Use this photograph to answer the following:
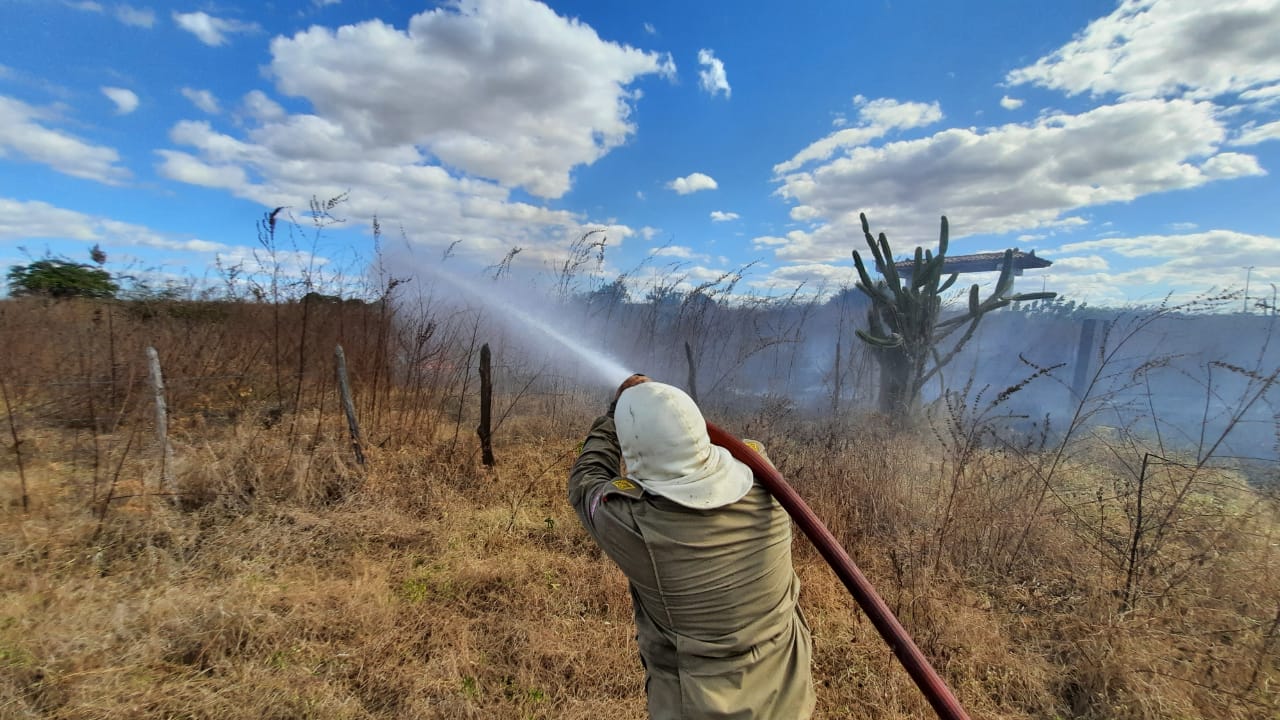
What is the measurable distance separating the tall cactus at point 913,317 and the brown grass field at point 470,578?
2.98 meters

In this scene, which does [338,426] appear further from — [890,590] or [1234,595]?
[1234,595]

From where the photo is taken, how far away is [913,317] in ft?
27.6

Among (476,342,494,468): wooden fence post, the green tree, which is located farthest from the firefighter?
the green tree

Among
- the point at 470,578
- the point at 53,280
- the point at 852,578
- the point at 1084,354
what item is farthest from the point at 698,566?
the point at 1084,354

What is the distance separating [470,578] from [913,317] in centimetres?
807

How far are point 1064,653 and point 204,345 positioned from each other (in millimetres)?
8206

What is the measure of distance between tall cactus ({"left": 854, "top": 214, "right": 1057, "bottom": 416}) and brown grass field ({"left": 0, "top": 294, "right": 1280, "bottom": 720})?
117 inches

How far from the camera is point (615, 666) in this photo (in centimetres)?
266

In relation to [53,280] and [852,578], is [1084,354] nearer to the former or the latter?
[852,578]

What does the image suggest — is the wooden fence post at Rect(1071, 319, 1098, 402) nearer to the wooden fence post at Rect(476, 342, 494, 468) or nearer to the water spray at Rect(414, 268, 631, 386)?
the water spray at Rect(414, 268, 631, 386)

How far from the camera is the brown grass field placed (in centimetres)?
243

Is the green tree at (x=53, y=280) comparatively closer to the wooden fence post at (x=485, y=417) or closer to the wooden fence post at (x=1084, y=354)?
the wooden fence post at (x=485, y=417)

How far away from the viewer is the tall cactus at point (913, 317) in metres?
8.03

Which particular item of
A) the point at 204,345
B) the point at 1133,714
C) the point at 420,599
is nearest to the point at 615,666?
the point at 420,599
